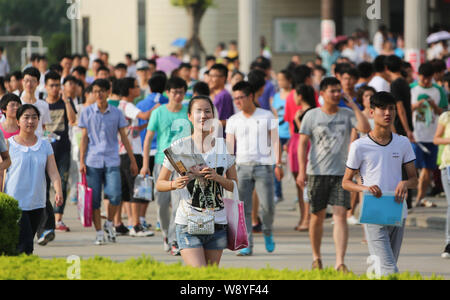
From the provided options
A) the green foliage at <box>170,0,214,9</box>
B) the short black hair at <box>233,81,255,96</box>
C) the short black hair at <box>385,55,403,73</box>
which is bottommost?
the short black hair at <box>233,81,255,96</box>

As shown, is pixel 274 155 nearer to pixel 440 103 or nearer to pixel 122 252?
pixel 122 252

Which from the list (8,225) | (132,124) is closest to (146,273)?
(8,225)

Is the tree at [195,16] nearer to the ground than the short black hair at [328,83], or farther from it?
farther from it

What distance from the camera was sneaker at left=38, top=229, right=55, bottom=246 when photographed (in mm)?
11617

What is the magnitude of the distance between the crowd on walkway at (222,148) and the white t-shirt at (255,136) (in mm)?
11

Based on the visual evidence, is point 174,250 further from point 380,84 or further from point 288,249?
point 380,84

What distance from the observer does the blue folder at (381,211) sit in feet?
25.8

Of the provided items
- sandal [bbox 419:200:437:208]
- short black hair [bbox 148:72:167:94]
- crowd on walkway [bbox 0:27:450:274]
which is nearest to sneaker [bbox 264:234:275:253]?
crowd on walkway [bbox 0:27:450:274]

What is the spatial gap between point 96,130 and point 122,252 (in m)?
1.49

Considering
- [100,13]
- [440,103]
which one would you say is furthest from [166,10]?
[440,103]

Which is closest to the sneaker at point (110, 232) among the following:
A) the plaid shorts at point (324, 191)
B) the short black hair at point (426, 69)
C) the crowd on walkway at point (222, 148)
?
the crowd on walkway at point (222, 148)

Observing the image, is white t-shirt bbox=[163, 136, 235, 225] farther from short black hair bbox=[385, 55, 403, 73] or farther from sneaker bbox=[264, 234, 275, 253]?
short black hair bbox=[385, 55, 403, 73]

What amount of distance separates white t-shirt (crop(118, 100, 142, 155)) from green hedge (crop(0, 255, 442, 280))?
6.14m

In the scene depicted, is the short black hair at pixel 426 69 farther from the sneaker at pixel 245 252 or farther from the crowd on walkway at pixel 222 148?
the sneaker at pixel 245 252
